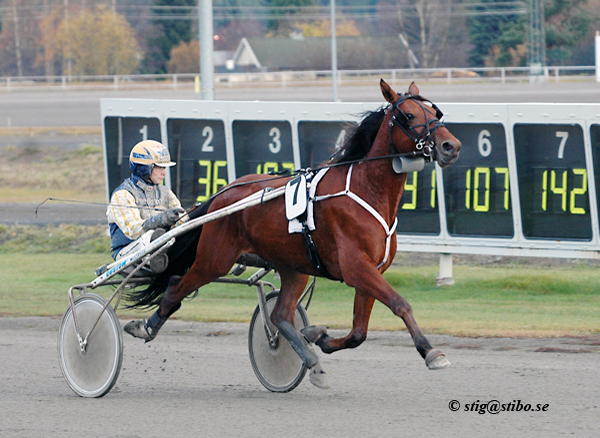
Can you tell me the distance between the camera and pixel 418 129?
534 cm

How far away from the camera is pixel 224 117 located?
37.6 feet

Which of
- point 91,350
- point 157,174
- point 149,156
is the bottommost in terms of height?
point 91,350

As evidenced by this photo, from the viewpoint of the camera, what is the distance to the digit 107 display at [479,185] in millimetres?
10102

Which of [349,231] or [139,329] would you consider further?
[139,329]

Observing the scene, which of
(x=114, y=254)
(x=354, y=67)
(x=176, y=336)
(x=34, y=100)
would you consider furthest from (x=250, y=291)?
(x=354, y=67)

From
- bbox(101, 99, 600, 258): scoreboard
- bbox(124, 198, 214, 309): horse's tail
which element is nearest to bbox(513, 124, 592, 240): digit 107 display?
bbox(101, 99, 600, 258): scoreboard

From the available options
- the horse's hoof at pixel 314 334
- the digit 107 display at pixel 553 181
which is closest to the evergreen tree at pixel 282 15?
the digit 107 display at pixel 553 181

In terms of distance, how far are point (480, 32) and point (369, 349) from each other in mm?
51134

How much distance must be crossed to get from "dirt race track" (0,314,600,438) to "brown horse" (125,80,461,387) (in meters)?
0.38

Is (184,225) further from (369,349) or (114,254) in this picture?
(369,349)

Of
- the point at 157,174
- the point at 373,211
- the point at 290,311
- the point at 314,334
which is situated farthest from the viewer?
the point at 157,174

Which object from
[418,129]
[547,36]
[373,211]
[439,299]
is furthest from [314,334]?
[547,36]

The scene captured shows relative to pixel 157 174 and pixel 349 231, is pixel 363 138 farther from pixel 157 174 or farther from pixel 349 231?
pixel 157 174

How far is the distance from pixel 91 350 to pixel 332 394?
1560 mm
